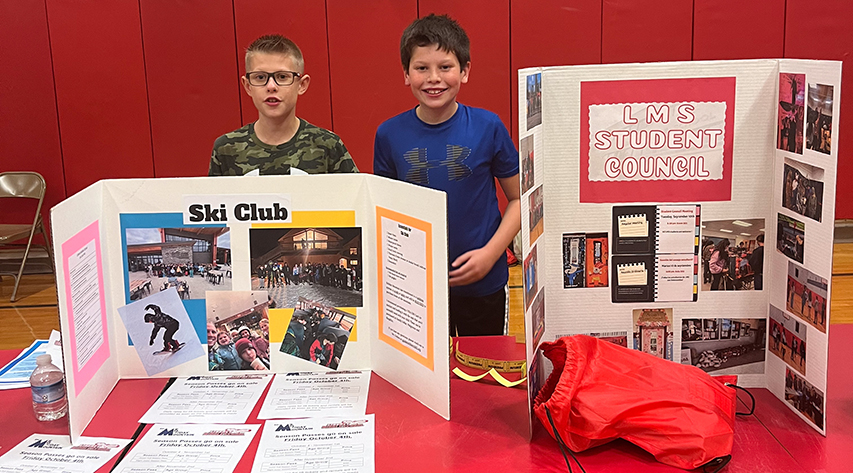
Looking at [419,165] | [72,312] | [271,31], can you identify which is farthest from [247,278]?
[271,31]

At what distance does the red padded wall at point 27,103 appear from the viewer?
4.95 m

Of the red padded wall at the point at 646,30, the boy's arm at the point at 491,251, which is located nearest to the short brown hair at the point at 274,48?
the boy's arm at the point at 491,251

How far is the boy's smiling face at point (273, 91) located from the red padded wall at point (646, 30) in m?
3.22

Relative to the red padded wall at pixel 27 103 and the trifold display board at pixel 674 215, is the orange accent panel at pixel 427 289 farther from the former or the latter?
the red padded wall at pixel 27 103

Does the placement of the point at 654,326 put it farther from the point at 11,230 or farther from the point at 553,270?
the point at 11,230

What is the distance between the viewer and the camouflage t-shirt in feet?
7.53

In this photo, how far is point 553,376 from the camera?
1473mm

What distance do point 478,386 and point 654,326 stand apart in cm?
42

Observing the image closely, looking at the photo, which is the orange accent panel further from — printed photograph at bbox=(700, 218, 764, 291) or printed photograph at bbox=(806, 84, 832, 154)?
printed photograph at bbox=(806, 84, 832, 154)

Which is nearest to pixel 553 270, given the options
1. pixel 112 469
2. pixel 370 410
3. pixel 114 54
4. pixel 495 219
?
pixel 370 410

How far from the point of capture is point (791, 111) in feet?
4.74

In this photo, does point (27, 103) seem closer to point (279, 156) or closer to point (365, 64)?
point (365, 64)

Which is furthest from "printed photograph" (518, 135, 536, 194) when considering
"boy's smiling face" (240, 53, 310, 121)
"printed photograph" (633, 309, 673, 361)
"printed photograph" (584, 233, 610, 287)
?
"boy's smiling face" (240, 53, 310, 121)

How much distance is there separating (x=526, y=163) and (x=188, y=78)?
4214mm
